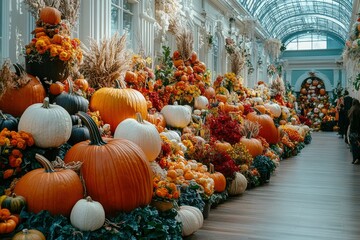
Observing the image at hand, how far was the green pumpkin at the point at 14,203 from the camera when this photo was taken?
3512 millimetres

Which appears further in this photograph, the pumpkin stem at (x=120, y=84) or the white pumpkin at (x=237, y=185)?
the white pumpkin at (x=237, y=185)

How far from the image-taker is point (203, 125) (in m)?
7.62

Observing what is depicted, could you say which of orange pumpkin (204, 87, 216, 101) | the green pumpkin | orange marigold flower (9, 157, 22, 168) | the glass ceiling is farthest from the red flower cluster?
the glass ceiling

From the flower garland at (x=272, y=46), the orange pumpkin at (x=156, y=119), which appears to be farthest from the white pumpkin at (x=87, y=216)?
the flower garland at (x=272, y=46)

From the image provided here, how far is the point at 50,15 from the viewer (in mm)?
4711

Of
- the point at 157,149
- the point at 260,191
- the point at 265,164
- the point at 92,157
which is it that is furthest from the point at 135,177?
the point at 265,164

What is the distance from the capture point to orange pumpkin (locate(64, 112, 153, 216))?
3.89 meters

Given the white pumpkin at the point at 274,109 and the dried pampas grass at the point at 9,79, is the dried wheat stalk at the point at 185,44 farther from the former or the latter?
the white pumpkin at the point at 274,109

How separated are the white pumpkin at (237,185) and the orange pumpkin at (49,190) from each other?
3.34m

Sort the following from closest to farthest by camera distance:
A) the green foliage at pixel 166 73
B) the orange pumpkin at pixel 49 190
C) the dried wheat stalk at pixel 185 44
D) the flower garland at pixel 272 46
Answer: the orange pumpkin at pixel 49 190 < the green foliage at pixel 166 73 < the dried wheat stalk at pixel 185 44 < the flower garland at pixel 272 46

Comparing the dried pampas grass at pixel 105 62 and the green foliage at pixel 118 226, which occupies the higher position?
the dried pampas grass at pixel 105 62

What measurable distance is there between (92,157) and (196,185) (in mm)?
1610

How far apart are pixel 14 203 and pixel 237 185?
3.80 meters

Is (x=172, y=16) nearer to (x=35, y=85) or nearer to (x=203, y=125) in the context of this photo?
(x=203, y=125)
